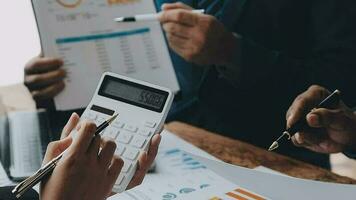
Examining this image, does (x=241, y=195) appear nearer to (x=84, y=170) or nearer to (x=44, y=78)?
(x=84, y=170)

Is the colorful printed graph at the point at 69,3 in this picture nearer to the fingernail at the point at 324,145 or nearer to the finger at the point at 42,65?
the finger at the point at 42,65

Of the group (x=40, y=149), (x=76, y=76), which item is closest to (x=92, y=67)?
(x=76, y=76)

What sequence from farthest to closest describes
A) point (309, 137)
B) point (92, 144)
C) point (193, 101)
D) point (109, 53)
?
point (193, 101) → point (109, 53) → point (309, 137) → point (92, 144)

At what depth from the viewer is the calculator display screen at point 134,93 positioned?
59 centimetres

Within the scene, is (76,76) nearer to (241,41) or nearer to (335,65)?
(241,41)

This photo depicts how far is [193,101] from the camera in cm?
88

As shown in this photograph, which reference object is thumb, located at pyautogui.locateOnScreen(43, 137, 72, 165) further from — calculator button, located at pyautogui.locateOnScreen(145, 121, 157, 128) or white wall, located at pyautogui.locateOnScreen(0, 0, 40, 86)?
white wall, located at pyautogui.locateOnScreen(0, 0, 40, 86)

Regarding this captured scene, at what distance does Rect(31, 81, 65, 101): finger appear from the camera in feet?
2.46

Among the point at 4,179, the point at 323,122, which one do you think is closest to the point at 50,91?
the point at 4,179

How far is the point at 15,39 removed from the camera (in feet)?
3.57

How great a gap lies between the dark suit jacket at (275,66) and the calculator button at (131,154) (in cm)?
28

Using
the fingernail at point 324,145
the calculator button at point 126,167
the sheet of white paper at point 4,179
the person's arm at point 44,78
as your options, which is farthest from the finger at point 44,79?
the fingernail at point 324,145

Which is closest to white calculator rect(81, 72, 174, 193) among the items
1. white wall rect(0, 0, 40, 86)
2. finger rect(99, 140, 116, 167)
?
finger rect(99, 140, 116, 167)

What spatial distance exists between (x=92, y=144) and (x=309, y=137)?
1.07ft
